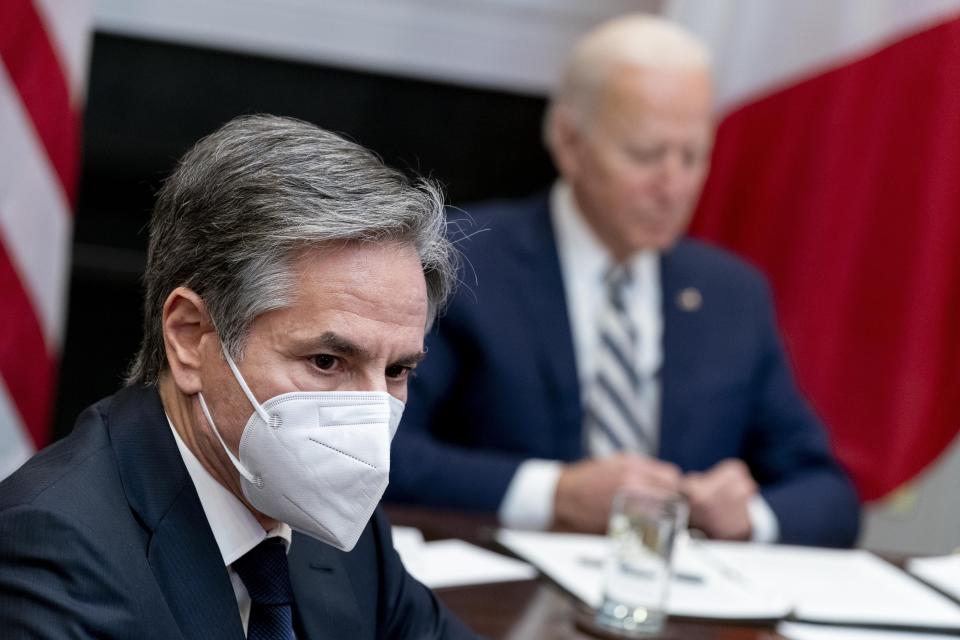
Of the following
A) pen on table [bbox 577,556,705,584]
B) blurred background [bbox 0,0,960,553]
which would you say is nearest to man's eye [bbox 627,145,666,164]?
blurred background [bbox 0,0,960,553]

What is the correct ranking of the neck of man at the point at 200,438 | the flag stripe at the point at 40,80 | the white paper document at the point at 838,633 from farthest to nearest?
the flag stripe at the point at 40,80, the white paper document at the point at 838,633, the neck of man at the point at 200,438

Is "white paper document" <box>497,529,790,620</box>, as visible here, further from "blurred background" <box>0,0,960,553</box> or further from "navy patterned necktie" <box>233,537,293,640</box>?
"blurred background" <box>0,0,960,553</box>

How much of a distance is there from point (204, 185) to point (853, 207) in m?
2.72

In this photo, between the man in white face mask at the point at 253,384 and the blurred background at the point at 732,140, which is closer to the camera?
the man in white face mask at the point at 253,384

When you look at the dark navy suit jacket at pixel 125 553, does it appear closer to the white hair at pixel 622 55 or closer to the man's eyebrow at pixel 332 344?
the man's eyebrow at pixel 332 344

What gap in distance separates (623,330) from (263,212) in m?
1.97

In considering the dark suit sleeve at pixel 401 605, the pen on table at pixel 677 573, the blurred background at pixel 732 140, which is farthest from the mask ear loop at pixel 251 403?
the blurred background at pixel 732 140

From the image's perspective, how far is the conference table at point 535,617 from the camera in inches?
76.4

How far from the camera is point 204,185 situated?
1.44m

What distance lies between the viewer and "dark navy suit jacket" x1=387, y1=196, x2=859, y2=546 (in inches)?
122

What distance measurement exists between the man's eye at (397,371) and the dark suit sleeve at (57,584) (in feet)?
1.28

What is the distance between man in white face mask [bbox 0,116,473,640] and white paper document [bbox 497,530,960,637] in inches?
29.1

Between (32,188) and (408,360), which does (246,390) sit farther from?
(32,188)

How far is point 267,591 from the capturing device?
152 cm
